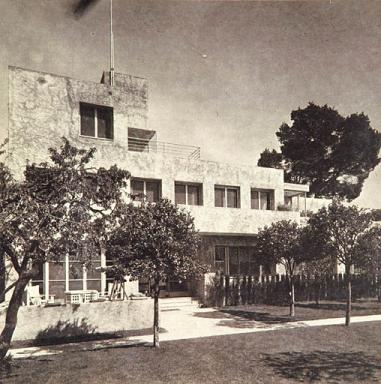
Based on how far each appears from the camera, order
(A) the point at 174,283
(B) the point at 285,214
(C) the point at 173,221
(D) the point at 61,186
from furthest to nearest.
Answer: (B) the point at 285,214
(A) the point at 174,283
(C) the point at 173,221
(D) the point at 61,186

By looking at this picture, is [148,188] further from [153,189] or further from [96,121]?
[96,121]

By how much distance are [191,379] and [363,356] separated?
5.17 m

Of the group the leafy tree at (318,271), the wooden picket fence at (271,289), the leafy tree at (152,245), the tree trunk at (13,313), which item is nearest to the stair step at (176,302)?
the wooden picket fence at (271,289)

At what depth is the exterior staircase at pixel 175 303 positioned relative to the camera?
60.1 ft

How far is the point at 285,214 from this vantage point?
22.9 m

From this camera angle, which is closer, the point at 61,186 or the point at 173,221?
the point at 61,186

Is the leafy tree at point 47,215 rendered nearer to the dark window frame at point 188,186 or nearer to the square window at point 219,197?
the dark window frame at point 188,186

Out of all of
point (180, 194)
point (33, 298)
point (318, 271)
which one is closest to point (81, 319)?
point (33, 298)

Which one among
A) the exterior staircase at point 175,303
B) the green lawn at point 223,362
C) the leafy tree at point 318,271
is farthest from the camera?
the leafy tree at point 318,271

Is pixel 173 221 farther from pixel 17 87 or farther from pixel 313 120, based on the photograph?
pixel 313 120

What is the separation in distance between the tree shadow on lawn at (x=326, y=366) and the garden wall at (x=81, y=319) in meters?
5.44

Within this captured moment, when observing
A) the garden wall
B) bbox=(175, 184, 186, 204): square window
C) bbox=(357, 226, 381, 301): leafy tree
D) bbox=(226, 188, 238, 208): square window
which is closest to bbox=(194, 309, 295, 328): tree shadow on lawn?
the garden wall

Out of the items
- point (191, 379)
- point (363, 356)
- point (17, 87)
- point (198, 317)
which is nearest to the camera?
point (191, 379)

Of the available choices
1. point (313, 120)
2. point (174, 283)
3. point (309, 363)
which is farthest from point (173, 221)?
point (313, 120)
